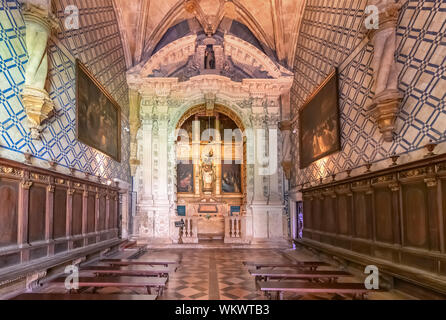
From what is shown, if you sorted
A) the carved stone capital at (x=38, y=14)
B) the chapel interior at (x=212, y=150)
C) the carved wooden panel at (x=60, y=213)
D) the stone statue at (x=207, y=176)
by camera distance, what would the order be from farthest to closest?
the stone statue at (x=207, y=176)
the carved wooden panel at (x=60, y=213)
the carved stone capital at (x=38, y=14)
the chapel interior at (x=212, y=150)

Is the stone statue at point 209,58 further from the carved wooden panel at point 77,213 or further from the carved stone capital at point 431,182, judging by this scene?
the carved stone capital at point 431,182

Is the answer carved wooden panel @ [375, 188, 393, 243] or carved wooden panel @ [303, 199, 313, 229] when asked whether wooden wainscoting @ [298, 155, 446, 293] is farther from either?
carved wooden panel @ [303, 199, 313, 229]

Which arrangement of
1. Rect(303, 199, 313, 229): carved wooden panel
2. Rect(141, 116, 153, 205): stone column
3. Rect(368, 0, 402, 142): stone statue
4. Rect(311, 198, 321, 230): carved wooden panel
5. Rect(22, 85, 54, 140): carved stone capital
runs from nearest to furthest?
Rect(22, 85, 54, 140): carved stone capital < Rect(368, 0, 402, 142): stone statue < Rect(311, 198, 321, 230): carved wooden panel < Rect(303, 199, 313, 229): carved wooden panel < Rect(141, 116, 153, 205): stone column

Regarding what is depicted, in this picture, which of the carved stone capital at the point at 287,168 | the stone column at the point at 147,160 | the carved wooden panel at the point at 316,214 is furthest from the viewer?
the stone column at the point at 147,160

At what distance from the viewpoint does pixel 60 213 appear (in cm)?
620

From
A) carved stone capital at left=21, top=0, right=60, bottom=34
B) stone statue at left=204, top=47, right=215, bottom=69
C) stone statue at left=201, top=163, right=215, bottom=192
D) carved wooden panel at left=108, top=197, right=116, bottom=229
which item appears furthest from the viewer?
stone statue at left=201, top=163, right=215, bottom=192

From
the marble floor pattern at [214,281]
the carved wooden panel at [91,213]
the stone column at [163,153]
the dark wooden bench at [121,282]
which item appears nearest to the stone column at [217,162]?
the stone column at [163,153]

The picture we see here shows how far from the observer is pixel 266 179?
1272 centimetres

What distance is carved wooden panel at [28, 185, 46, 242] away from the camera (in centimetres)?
516

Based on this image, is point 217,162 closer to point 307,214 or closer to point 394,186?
point 307,214

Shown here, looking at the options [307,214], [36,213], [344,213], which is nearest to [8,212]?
[36,213]

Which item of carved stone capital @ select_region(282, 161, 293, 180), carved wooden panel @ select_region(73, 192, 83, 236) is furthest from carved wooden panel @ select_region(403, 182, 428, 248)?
carved stone capital @ select_region(282, 161, 293, 180)

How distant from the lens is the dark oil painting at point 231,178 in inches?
635

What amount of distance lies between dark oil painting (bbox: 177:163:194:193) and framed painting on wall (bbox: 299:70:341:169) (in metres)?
6.68
